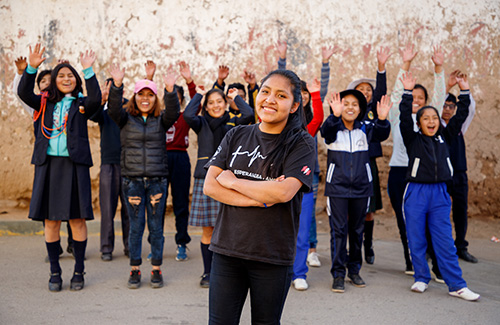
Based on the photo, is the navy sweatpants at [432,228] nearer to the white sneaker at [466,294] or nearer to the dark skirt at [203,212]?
the white sneaker at [466,294]

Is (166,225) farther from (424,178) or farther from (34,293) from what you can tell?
(424,178)

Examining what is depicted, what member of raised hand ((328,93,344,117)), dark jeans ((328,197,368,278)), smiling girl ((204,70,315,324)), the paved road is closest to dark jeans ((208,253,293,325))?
smiling girl ((204,70,315,324))

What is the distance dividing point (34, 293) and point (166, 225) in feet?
10.7

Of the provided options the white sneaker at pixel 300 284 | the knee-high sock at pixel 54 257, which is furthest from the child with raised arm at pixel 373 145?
the knee-high sock at pixel 54 257

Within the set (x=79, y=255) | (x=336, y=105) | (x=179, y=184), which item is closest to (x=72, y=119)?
(x=79, y=255)

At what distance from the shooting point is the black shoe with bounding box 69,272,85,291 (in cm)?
443

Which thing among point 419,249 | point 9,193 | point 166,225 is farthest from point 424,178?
point 9,193

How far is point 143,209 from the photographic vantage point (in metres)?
4.64

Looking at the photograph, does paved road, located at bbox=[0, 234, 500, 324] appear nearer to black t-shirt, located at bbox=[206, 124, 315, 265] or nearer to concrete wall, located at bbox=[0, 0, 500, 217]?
black t-shirt, located at bbox=[206, 124, 315, 265]

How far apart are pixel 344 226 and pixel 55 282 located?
8.76 feet

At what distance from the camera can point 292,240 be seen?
2.42 metres

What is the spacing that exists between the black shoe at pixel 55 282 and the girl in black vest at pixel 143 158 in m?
0.61

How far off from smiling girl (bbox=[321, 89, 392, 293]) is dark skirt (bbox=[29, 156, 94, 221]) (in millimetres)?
2274

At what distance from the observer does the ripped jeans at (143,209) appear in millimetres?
4605
